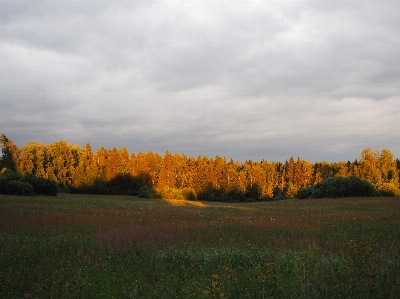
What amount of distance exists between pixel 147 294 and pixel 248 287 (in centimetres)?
214

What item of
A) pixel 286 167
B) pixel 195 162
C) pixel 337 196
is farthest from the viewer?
pixel 286 167

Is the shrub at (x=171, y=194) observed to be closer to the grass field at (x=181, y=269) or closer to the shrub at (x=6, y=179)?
the shrub at (x=6, y=179)

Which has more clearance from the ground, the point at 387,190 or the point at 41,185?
the point at 41,185

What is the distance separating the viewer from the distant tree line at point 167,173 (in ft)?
239

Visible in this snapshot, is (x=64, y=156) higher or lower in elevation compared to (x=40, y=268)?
higher

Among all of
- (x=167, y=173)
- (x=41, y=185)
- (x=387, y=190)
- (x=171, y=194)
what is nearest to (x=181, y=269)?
(x=41, y=185)

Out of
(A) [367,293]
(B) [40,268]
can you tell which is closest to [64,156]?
(B) [40,268]

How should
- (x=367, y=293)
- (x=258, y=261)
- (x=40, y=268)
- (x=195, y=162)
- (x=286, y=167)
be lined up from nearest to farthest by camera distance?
1. (x=367, y=293)
2. (x=40, y=268)
3. (x=258, y=261)
4. (x=195, y=162)
5. (x=286, y=167)

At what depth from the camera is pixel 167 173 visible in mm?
85312

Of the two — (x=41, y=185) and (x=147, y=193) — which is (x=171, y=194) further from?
(x=41, y=185)

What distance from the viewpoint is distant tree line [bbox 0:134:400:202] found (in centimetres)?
7288

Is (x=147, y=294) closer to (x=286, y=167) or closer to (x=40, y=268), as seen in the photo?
(x=40, y=268)

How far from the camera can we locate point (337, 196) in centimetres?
5919

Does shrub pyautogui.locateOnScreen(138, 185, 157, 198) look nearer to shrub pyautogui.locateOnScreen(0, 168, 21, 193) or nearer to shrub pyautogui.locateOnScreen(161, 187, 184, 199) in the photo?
shrub pyautogui.locateOnScreen(161, 187, 184, 199)
